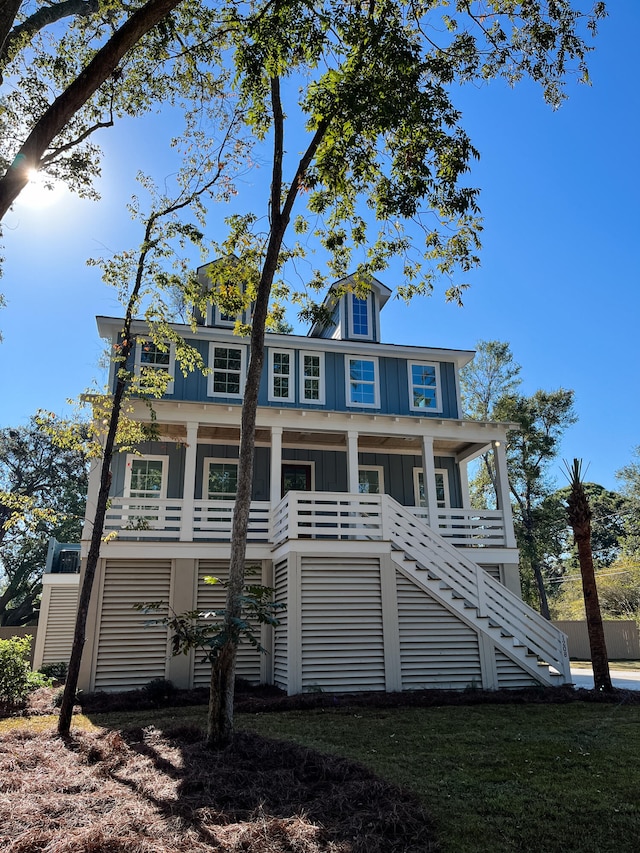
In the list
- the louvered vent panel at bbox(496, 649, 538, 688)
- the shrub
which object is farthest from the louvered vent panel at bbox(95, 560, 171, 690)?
the louvered vent panel at bbox(496, 649, 538, 688)

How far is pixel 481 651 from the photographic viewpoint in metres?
11.2

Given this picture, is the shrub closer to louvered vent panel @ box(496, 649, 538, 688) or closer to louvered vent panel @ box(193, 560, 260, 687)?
louvered vent panel @ box(193, 560, 260, 687)

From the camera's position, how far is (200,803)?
4.44 m

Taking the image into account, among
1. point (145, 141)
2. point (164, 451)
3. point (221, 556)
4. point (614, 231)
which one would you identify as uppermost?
point (614, 231)

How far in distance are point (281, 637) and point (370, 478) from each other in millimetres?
6037

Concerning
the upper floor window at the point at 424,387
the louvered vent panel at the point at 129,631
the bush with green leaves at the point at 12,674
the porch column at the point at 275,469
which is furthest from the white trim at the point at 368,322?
the bush with green leaves at the point at 12,674

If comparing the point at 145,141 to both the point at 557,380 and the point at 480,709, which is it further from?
the point at 557,380

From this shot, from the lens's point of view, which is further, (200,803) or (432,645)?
(432,645)

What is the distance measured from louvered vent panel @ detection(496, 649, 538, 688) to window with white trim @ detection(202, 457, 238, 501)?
741cm

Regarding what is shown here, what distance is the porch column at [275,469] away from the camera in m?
13.2

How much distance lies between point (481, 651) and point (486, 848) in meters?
7.89

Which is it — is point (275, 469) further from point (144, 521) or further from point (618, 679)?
point (618, 679)

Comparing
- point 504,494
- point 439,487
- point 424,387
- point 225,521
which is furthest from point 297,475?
point 504,494

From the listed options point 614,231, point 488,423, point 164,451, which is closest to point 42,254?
point 164,451
